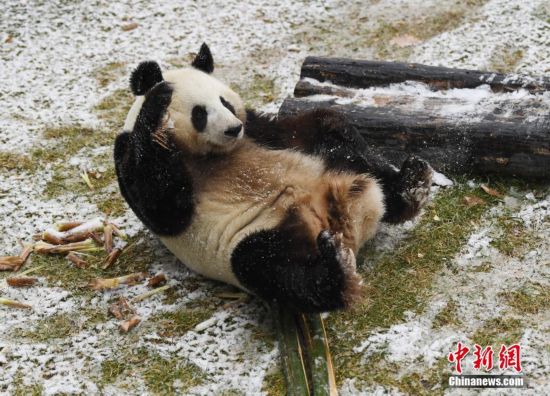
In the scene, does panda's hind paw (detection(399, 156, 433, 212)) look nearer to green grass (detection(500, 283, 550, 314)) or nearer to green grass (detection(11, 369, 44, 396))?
green grass (detection(500, 283, 550, 314))

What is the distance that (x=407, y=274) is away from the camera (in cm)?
379

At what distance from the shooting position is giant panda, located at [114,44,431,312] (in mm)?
3438

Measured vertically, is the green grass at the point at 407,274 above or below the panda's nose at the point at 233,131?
below

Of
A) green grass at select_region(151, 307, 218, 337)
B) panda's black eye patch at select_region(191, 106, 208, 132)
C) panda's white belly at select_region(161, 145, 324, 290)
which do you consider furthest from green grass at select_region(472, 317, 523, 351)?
panda's black eye patch at select_region(191, 106, 208, 132)

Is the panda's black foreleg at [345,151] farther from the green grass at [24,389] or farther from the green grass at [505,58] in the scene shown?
the green grass at [505,58]

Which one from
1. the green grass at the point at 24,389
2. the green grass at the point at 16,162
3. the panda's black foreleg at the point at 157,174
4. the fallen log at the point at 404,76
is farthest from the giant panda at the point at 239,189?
the green grass at the point at 16,162

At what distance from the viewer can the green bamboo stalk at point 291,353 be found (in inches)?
124

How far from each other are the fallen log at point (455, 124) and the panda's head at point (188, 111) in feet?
2.98

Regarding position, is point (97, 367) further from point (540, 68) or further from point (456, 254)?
point (540, 68)

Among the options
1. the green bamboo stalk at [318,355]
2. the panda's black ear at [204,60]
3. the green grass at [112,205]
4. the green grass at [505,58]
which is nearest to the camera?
the green bamboo stalk at [318,355]

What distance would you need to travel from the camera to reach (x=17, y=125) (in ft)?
18.2

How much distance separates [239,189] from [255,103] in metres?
2.12

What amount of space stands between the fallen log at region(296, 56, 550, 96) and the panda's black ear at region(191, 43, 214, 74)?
1.17 meters

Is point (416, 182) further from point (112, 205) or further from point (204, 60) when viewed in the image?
point (112, 205)
